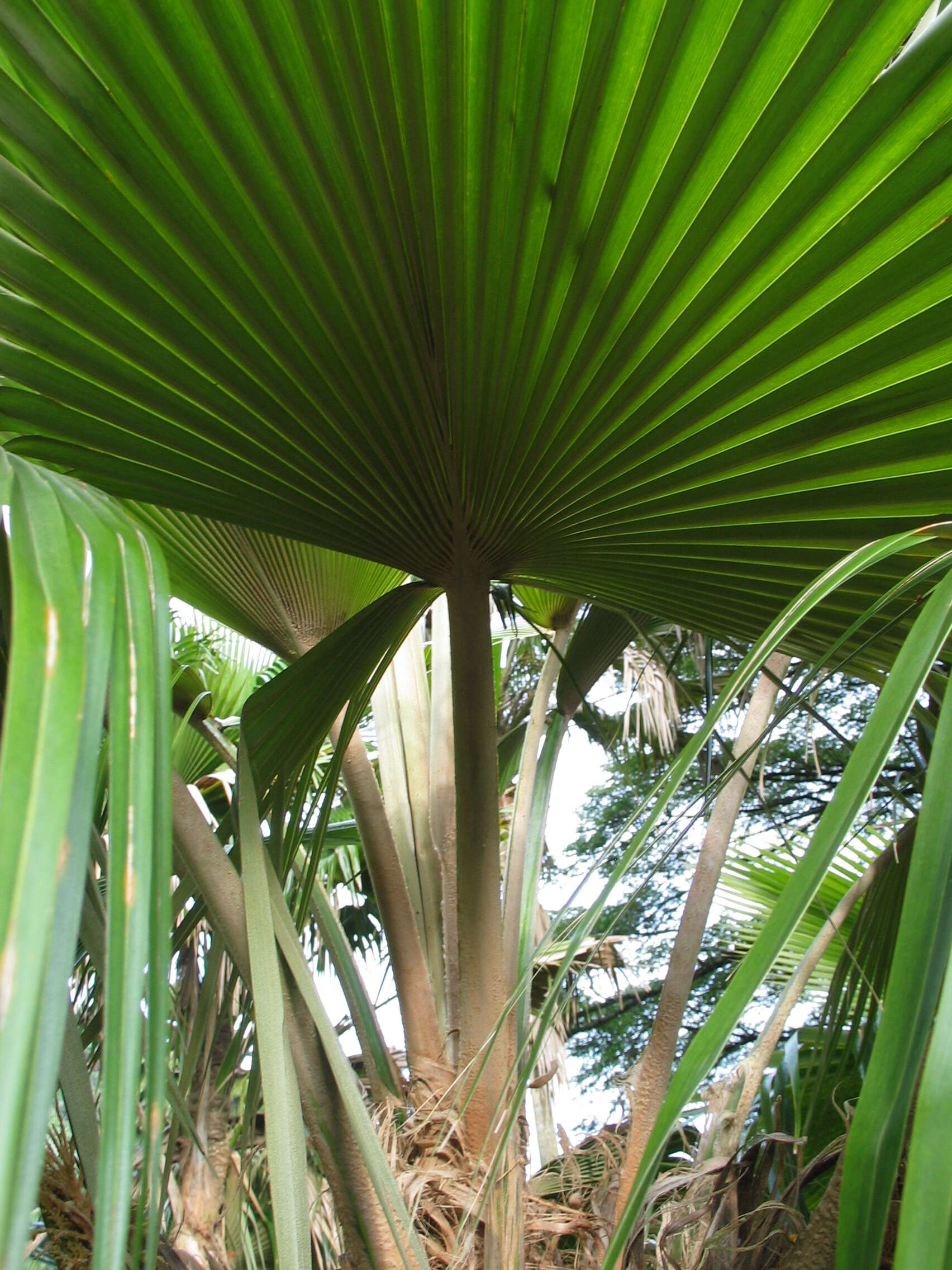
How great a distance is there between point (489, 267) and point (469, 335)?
0.19 feet

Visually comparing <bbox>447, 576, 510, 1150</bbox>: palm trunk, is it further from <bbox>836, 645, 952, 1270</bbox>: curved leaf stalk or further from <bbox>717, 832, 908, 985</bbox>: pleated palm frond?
<bbox>717, 832, 908, 985</bbox>: pleated palm frond

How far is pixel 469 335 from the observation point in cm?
75

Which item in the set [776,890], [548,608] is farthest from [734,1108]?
[776,890]

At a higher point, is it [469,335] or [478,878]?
[469,335]

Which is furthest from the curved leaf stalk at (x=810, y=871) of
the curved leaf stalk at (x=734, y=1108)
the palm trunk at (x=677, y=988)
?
the palm trunk at (x=677, y=988)

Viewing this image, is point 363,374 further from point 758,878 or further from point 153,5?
point 758,878

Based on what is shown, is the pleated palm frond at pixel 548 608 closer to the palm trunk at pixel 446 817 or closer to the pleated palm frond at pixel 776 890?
the palm trunk at pixel 446 817

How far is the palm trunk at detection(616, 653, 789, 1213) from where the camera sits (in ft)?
3.19

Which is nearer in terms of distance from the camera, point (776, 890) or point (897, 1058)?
point (897, 1058)

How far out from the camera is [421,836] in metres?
1.29

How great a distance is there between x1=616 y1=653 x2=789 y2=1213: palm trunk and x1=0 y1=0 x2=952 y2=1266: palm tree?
17 centimetres

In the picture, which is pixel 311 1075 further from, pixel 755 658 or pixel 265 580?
pixel 265 580

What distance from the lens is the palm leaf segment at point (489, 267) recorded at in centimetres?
59

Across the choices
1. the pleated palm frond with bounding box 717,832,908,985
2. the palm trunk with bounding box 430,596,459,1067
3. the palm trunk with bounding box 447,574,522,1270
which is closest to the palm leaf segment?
the palm trunk with bounding box 447,574,522,1270
